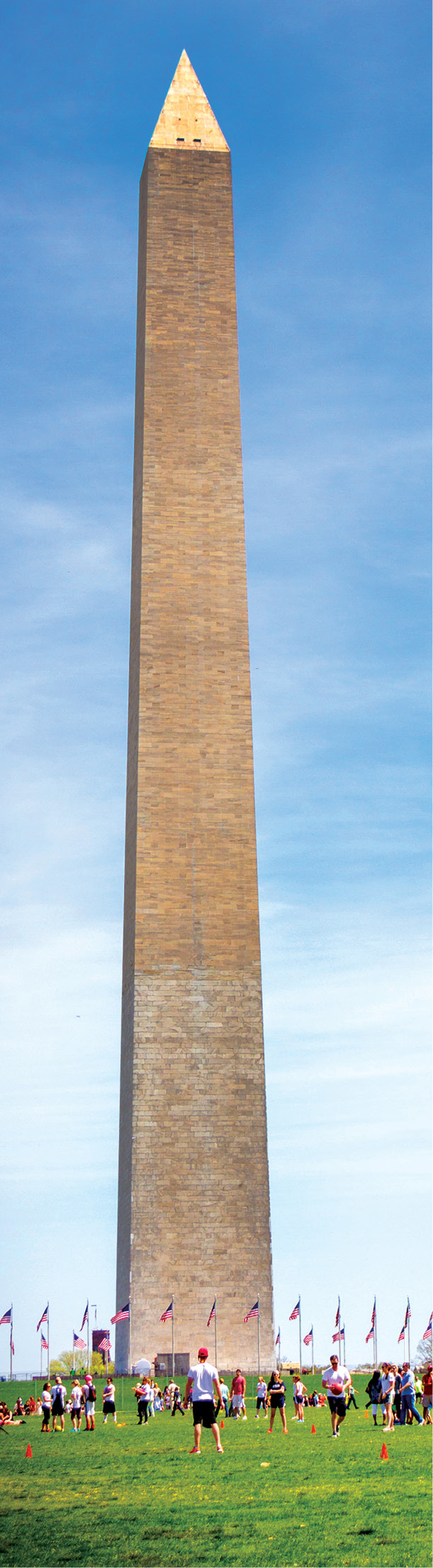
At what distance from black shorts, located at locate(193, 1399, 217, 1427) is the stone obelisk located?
76.4 feet

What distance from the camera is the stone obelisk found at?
4203 cm

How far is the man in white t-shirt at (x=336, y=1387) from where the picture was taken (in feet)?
75.0

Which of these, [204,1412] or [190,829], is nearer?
[204,1412]

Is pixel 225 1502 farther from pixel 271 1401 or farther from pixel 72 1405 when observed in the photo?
pixel 72 1405

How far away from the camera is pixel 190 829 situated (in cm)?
4541

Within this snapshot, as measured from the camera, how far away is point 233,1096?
43562 mm

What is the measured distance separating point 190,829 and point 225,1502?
3025 cm

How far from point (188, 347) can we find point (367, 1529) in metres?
41.2

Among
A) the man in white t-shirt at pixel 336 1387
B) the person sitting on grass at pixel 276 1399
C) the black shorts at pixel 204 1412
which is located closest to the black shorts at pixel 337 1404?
the man in white t-shirt at pixel 336 1387

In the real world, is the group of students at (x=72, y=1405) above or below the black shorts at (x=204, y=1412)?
below

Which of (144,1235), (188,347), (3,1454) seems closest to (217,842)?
(144,1235)

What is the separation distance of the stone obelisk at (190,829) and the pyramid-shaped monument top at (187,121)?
0.47ft

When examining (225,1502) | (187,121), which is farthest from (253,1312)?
(187,121)

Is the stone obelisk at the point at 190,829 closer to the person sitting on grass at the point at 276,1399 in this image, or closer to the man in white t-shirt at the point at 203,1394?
the person sitting on grass at the point at 276,1399
